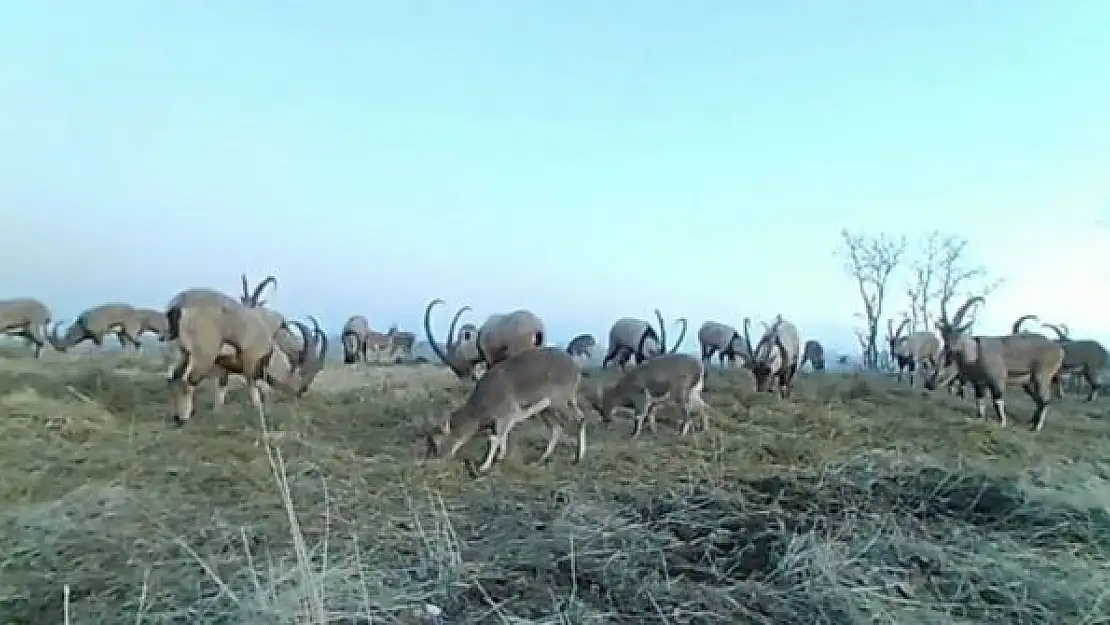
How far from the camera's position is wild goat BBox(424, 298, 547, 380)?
52.7 ft

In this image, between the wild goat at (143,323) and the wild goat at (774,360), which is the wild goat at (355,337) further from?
the wild goat at (774,360)

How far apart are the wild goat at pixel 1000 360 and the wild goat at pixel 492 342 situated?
7.03m

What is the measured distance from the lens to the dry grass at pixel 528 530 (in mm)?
4410

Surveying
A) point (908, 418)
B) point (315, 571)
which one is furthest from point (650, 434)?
point (315, 571)

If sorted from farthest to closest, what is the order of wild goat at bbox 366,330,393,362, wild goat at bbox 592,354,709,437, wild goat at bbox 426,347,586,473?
1. wild goat at bbox 366,330,393,362
2. wild goat at bbox 592,354,709,437
3. wild goat at bbox 426,347,586,473

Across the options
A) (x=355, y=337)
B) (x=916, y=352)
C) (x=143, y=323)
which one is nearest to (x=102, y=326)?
(x=143, y=323)

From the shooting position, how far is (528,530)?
5625mm

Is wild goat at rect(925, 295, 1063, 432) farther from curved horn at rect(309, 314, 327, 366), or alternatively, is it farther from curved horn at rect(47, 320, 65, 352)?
curved horn at rect(47, 320, 65, 352)

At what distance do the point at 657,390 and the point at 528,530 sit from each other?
615cm

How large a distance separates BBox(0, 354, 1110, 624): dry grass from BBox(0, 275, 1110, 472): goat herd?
0.56 meters

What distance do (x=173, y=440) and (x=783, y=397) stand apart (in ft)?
32.8

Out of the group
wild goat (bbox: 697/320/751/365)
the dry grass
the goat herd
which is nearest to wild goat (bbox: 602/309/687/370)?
the goat herd

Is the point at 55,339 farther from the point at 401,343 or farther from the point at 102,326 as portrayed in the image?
the point at 401,343

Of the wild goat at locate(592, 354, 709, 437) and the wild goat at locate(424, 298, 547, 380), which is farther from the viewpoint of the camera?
the wild goat at locate(424, 298, 547, 380)
